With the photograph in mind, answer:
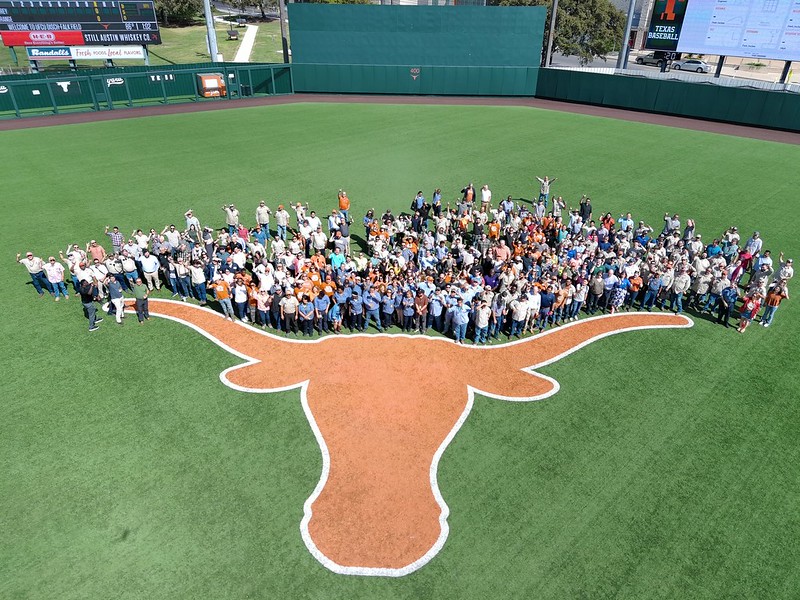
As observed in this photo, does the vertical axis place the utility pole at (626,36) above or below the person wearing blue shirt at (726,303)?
above

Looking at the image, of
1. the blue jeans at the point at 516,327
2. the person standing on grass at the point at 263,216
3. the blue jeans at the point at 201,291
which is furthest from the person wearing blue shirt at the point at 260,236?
the blue jeans at the point at 516,327

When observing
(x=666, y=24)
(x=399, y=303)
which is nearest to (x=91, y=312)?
(x=399, y=303)

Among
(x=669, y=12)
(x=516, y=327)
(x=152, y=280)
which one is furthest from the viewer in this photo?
(x=669, y=12)

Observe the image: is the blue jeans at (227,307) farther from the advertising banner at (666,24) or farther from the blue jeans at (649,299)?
the advertising banner at (666,24)

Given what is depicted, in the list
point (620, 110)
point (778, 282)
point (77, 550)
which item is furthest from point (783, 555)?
point (620, 110)

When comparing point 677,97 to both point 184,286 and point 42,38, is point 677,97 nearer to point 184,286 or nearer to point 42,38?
point 184,286

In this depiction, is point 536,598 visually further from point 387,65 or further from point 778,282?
point 387,65

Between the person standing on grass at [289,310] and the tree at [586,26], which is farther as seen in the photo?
the tree at [586,26]
